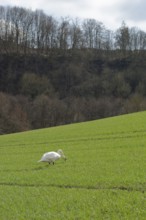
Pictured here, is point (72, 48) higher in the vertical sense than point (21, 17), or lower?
lower

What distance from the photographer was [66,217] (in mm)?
10211

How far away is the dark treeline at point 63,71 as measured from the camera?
9956cm

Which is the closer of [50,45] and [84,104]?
[84,104]

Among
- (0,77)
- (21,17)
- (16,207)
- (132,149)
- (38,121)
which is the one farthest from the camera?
(21,17)

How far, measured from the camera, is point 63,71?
133 meters

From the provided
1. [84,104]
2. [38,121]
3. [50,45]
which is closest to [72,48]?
[50,45]

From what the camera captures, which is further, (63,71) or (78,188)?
(63,71)

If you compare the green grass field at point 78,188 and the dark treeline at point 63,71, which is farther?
the dark treeline at point 63,71

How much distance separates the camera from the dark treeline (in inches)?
3920

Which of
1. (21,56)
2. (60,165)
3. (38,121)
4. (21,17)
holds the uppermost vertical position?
(21,17)

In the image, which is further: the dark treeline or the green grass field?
the dark treeline

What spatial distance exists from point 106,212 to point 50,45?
5604 inches

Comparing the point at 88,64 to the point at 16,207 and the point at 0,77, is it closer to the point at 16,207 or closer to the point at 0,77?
the point at 0,77

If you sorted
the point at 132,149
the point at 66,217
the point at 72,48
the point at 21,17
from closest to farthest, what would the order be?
the point at 66,217 < the point at 132,149 < the point at 72,48 < the point at 21,17
